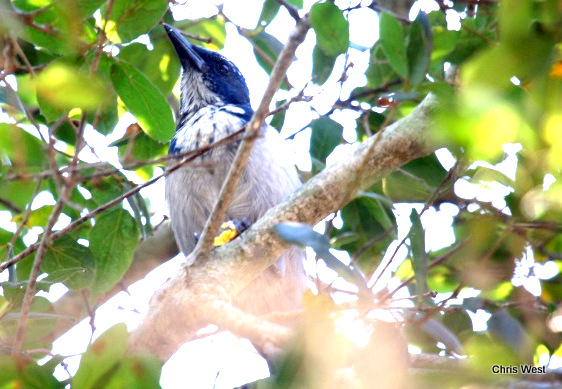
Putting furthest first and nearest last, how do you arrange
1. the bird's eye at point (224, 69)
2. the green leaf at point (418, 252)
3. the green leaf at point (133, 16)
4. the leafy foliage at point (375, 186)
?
1. the bird's eye at point (224, 69)
2. the green leaf at point (133, 16)
3. the green leaf at point (418, 252)
4. the leafy foliage at point (375, 186)

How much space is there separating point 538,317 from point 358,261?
823mm

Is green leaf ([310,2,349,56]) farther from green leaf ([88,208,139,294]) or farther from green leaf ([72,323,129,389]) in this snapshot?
green leaf ([72,323,129,389])

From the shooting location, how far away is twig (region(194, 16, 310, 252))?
1.97m

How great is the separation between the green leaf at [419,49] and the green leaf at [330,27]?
0.98 feet

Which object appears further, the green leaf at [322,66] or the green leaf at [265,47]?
the green leaf at [265,47]

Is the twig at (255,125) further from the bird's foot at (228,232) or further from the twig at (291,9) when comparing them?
the twig at (291,9)

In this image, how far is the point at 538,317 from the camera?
264 centimetres

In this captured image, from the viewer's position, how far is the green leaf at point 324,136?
10.3ft

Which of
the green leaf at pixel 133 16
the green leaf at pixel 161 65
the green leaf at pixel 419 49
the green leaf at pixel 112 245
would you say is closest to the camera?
the green leaf at pixel 419 49

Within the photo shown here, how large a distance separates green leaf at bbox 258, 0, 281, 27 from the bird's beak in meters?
0.41

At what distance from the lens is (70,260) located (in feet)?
9.45

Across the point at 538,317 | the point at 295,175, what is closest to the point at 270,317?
the point at 538,317

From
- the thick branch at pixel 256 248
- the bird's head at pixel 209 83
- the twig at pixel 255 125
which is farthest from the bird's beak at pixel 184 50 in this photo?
the twig at pixel 255 125

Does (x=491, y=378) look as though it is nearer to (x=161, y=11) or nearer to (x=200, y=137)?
(x=161, y=11)
